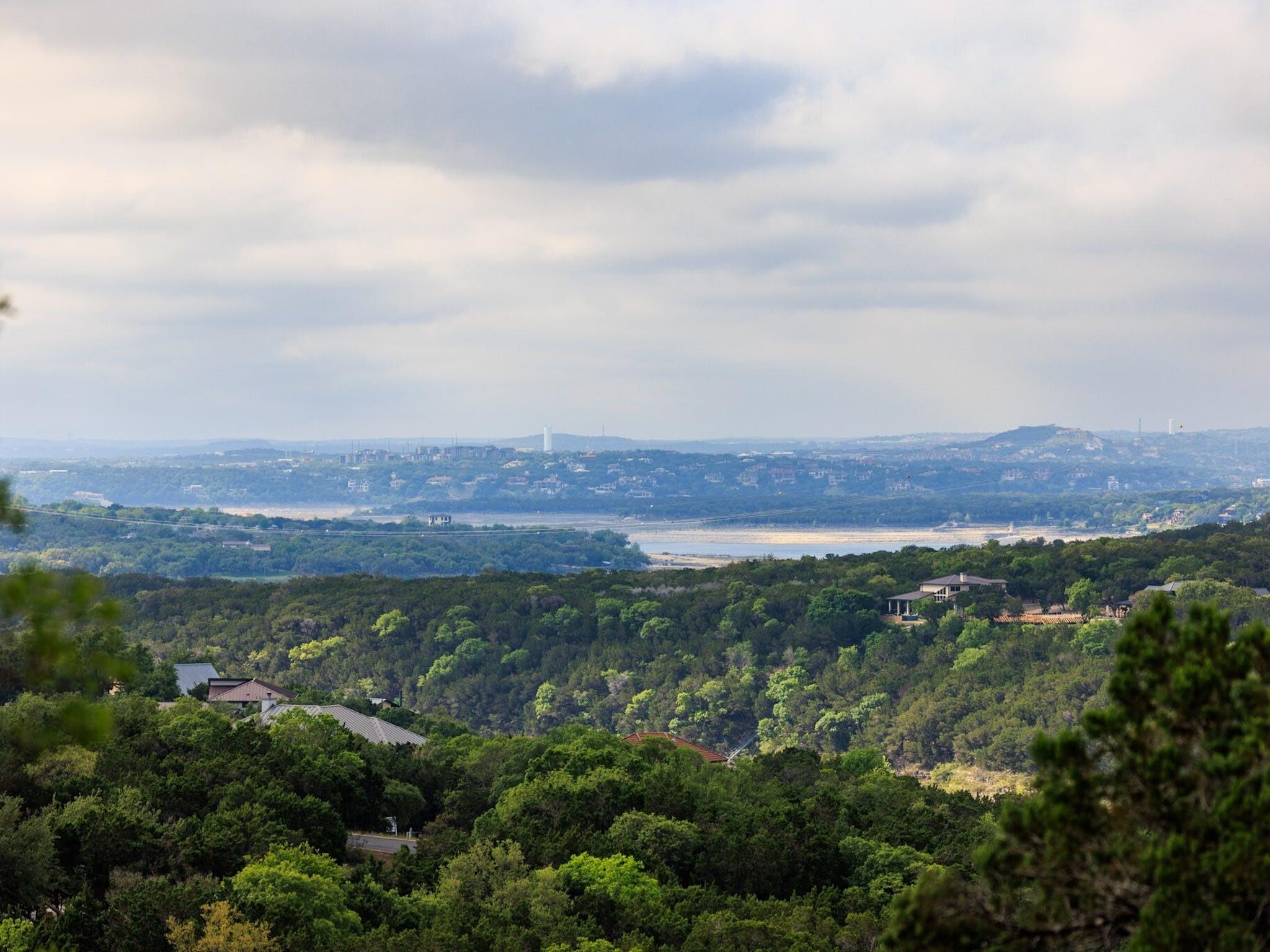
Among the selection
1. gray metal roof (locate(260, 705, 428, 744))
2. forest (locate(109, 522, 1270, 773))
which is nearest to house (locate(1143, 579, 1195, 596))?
forest (locate(109, 522, 1270, 773))

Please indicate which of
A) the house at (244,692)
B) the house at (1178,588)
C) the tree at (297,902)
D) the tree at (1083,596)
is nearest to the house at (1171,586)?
the house at (1178,588)

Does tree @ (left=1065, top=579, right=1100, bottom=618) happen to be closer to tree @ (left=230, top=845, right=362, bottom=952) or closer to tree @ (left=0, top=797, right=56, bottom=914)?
tree @ (left=230, top=845, right=362, bottom=952)

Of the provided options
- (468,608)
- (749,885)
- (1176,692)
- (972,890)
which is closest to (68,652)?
(972,890)

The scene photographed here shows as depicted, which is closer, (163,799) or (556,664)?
(163,799)

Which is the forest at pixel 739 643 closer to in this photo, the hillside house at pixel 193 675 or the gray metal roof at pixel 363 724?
the hillside house at pixel 193 675

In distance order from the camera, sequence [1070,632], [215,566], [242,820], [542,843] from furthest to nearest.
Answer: [215,566]
[1070,632]
[542,843]
[242,820]

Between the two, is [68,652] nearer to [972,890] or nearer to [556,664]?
[972,890]

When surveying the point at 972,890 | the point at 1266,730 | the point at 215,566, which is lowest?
the point at 215,566
